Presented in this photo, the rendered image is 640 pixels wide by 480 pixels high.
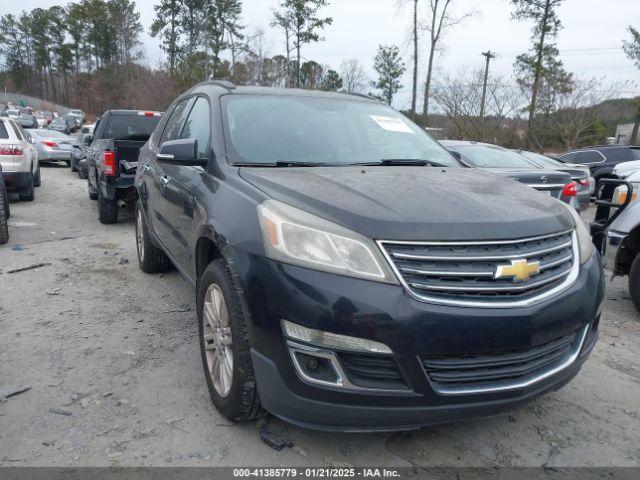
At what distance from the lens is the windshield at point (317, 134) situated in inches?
126

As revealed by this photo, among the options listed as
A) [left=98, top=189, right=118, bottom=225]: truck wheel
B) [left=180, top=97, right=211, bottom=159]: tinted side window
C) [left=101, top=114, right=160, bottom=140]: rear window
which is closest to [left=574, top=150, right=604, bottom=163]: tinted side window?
[left=101, top=114, right=160, bottom=140]: rear window

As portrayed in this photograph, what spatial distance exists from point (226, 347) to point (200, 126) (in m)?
1.75

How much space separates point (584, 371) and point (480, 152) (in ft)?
17.1

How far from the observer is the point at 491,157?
7.93 meters

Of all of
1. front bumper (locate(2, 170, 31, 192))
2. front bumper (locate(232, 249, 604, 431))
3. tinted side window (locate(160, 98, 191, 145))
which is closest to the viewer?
front bumper (locate(232, 249, 604, 431))

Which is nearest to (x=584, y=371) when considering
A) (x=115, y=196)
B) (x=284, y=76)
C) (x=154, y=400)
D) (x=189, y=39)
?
(x=154, y=400)

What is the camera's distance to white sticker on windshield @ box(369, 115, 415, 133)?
376 cm

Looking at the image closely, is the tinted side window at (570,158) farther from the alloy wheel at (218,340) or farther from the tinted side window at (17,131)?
the alloy wheel at (218,340)

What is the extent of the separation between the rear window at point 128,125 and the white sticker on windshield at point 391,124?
6550 millimetres

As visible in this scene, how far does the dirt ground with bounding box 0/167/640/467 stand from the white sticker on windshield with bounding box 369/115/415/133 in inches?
81.1

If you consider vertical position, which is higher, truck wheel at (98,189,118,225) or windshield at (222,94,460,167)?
windshield at (222,94,460,167)

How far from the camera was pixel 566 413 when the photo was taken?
9.50ft

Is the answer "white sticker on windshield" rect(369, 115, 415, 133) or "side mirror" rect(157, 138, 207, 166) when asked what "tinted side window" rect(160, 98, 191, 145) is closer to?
"side mirror" rect(157, 138, 207, 166)

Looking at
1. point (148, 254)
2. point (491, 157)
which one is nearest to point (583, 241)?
point (148, 254)
